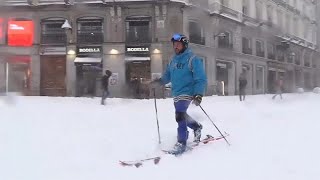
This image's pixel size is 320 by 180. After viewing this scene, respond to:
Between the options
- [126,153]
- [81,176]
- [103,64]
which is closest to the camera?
[81,176]

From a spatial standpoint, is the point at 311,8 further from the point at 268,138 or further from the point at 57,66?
the point at 268,138

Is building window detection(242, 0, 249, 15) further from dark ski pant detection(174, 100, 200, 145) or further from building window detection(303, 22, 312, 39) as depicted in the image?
dark ski pant detection(174, 100, 200, 145)

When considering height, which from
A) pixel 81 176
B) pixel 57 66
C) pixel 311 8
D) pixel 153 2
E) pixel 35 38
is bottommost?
pixel 81 176

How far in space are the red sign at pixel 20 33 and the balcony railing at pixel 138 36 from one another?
6.21m

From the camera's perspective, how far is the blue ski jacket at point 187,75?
6072mm

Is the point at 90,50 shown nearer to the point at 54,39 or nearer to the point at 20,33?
the point at 54,39

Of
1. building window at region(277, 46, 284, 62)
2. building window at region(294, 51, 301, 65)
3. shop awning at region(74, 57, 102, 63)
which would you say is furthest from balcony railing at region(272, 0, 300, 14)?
shop awning at region(74, 57, 102, 63)

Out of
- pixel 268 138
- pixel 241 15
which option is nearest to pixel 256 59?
pixel 241 15

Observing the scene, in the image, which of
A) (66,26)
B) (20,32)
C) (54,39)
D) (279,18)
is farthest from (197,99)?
(279,18)

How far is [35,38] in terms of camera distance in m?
26.4

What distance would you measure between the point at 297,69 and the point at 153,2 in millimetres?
23411

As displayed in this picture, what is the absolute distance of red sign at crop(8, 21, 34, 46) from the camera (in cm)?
2609

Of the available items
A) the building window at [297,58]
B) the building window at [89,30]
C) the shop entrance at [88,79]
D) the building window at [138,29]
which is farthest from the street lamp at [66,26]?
the building window at [297,58]

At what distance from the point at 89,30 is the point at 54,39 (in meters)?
2.31
